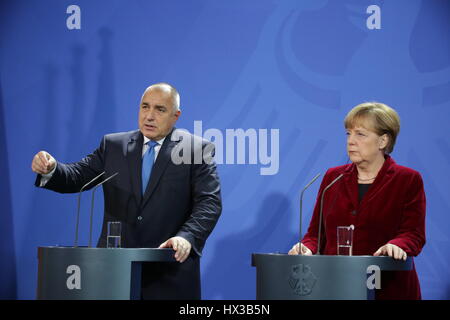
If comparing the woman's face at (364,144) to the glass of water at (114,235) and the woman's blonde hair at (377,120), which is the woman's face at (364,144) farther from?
the glass of water at (114,235)

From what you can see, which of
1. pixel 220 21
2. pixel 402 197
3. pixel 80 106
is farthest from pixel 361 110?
pixel 80 106

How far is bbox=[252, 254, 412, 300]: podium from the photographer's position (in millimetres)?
2334

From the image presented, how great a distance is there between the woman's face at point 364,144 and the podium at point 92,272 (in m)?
1.08

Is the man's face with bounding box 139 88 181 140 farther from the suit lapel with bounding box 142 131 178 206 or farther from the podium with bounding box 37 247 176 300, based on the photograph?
the podium with bounding box 37 247 176 300

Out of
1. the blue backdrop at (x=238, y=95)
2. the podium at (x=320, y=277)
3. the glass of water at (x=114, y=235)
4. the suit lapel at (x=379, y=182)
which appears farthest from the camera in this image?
the blue backdrop at (x=238, y=95)

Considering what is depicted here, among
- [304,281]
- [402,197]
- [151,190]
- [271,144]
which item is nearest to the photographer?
[304,281]

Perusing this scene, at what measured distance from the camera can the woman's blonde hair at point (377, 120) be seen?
9.51 ft

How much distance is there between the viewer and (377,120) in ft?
9.51

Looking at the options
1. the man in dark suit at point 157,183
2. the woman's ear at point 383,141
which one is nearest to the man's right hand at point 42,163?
the man in dark suit at point 157,183

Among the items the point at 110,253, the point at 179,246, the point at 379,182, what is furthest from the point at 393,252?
the point at 110,253

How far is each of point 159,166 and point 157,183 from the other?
0.09 meters

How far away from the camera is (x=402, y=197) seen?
2793mm
